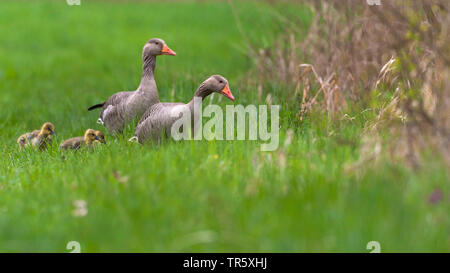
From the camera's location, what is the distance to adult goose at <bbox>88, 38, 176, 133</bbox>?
25.0ft

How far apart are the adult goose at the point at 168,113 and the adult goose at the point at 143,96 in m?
0.68

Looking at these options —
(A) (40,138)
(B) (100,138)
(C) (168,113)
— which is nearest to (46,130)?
(A) (40,138)

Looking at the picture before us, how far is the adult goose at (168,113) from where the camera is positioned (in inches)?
260

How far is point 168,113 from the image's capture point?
663cm

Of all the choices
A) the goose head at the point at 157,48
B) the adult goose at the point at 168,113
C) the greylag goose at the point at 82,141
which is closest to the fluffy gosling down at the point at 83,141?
the greylag goose at the point at 82,141

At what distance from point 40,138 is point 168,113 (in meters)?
2.32

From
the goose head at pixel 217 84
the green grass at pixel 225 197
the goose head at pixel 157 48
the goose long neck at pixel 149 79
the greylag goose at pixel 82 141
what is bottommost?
the green grass at pixel 225 197

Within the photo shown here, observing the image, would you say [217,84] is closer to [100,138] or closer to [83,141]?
[100,138]

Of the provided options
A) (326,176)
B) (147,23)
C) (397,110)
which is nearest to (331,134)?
(397,110)

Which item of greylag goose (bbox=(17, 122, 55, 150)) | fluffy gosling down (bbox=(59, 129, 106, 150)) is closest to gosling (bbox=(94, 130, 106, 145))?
fluffy gosling down (bbox=(59, 129, 106, 150))

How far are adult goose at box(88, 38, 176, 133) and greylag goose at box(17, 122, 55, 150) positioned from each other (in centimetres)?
84

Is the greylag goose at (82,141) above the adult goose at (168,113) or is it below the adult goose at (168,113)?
below

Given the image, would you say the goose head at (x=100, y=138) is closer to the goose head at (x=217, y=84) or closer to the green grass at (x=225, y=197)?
the green grass at (x=225, y=197)

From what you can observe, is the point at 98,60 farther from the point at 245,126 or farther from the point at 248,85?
the point at 245,126
